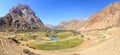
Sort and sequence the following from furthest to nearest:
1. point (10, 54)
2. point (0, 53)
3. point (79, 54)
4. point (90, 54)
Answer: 1. point (79, 54)
2. point (90, 54)
3. point (10, 54)
4. point (0, 53)

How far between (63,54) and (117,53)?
14.2 m

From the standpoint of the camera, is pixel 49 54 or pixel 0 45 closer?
pixel 0 45

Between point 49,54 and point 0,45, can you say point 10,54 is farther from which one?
point 49,54

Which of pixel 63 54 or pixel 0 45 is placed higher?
pixel 0 45

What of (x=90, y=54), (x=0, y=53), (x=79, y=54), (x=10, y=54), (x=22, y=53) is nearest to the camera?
(x=0, y=53)

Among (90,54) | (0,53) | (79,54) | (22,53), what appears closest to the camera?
(0,53)

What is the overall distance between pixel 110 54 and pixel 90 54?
641 centimetres

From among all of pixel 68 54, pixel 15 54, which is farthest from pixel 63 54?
pixel 15 54

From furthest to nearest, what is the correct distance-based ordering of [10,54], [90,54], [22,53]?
[90,54], [22,53], [10,54]

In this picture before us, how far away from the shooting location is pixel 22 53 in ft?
119

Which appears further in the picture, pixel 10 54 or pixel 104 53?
pixel 104 53

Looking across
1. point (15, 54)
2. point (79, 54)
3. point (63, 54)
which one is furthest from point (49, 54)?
point (15, 54)

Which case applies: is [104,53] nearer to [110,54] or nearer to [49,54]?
[110,54]

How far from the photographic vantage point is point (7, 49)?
33.8 meters
